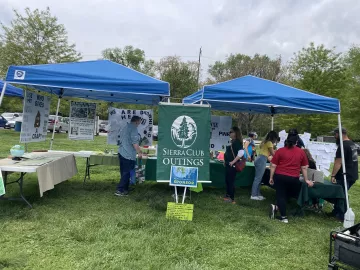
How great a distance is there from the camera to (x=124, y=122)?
779 centimetres

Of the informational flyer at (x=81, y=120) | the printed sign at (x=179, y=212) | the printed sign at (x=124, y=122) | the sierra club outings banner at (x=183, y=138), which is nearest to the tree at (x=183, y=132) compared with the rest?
the sierra club outings banner at (x=183, y=138)

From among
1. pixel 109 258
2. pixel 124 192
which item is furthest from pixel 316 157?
pixel 109 258

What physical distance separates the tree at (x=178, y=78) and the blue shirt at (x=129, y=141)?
61.1ft

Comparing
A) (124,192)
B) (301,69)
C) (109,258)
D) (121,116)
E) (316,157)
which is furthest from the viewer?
(301,69)

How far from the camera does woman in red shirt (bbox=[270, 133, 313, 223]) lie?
4.78m

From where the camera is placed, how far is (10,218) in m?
4.23

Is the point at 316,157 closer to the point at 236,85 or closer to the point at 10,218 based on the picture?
the point at 236,85

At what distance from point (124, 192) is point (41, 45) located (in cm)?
1668

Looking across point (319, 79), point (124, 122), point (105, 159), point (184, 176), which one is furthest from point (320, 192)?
point (319, 79)

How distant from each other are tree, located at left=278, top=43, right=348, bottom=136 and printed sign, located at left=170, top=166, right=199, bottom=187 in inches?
717

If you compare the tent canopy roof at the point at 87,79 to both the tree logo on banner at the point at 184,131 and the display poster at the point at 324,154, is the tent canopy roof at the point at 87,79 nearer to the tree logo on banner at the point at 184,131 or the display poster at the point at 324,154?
the tree logo on banner at the point at 184,131

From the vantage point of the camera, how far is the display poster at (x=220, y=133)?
7926 mm

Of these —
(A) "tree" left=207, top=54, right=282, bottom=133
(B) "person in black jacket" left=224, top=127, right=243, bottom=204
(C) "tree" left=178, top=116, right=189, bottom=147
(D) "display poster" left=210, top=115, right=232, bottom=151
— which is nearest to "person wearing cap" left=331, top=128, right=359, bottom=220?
(B) "person in black jacket" left=224, top=127, right=243, bottom=204

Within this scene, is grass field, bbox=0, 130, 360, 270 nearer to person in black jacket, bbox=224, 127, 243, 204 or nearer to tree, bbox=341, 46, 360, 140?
person in black jacket, bbox=224, 127, 243, 204
